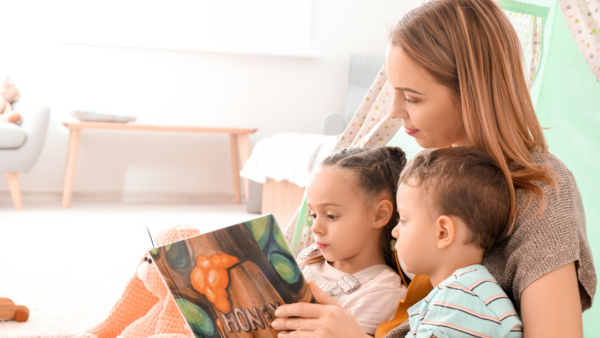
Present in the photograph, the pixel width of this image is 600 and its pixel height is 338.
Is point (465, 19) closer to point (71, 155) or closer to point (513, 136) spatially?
point (513, 136)

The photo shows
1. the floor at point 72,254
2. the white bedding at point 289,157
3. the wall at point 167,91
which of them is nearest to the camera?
the floor at point 72,254

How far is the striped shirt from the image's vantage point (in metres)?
0.51

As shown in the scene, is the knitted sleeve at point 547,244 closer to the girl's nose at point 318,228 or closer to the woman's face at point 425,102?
the woman's face at point 425,102

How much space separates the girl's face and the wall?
256cm

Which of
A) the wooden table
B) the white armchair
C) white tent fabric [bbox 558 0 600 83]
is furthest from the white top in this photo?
the white armchair

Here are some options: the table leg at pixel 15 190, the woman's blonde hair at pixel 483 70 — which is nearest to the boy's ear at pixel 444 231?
the woman's blonde hair at pixel 483 70

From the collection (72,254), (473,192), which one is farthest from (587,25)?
(72,254)

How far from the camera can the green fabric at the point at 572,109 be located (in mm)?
934

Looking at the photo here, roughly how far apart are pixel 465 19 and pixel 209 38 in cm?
299

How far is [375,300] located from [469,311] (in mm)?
233

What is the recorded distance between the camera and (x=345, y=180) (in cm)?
80

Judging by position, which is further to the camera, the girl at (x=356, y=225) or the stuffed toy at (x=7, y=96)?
the stuffed toy at (x=7, y=96)

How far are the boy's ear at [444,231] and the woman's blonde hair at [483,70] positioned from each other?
0.35ft

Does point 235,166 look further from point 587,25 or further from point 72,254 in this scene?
point 587,25
